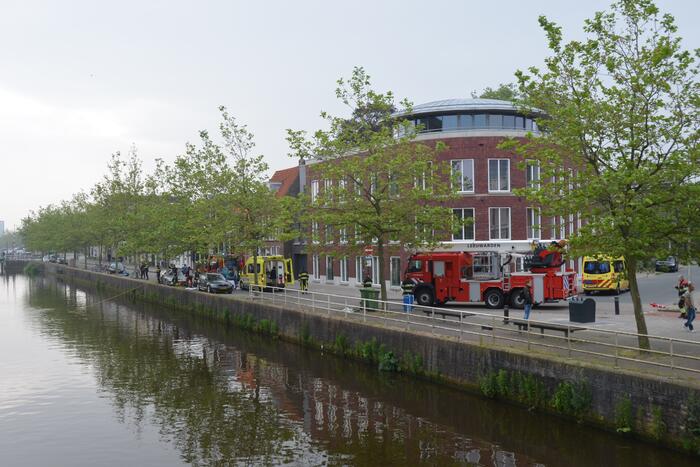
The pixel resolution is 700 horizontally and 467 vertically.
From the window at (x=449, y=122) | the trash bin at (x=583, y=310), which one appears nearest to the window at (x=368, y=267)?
the window at (x=449, y=122)

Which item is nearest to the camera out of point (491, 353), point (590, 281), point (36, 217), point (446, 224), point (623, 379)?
point (623, 379)

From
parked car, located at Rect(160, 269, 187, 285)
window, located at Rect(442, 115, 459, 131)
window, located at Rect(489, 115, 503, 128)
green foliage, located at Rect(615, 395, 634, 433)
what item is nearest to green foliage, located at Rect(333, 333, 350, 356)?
green foliage, located at Rect(615, 395, 634, 433)

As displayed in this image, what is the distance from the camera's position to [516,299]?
98.9 ft

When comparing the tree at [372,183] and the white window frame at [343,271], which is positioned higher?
the tree at [372,183]

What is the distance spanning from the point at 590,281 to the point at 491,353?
75.3 ft

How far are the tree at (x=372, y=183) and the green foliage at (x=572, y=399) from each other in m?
11.8

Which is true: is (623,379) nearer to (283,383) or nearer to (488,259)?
(283,383)

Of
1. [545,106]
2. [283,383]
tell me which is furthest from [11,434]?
[545,106]

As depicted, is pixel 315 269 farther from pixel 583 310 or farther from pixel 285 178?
pixel 583 310

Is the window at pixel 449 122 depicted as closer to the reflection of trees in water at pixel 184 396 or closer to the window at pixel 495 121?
the window at pixel 495 121

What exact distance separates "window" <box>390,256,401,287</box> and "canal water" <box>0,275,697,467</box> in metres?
16.5

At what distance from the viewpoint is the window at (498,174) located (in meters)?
40.8

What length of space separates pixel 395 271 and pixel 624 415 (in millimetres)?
29998

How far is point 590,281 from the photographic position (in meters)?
37.8
